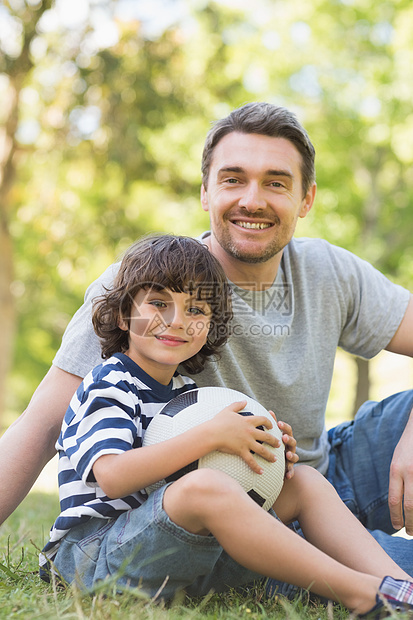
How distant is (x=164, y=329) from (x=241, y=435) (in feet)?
1.93

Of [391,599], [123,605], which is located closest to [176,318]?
[123,605]

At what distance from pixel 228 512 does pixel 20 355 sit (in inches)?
685

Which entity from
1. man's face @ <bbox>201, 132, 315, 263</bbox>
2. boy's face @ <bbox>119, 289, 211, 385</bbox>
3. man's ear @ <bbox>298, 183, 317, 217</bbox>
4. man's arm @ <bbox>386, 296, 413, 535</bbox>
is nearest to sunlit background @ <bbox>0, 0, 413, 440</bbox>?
man's ear @ <bbox>298, 183, 317, 217</bbox>

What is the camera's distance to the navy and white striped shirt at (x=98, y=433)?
224 cm

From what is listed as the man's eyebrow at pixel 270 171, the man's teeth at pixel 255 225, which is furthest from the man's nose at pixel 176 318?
the man's eyebrow at pixel 270 171

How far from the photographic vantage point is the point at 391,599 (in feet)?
6.65

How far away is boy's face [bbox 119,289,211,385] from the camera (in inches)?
104

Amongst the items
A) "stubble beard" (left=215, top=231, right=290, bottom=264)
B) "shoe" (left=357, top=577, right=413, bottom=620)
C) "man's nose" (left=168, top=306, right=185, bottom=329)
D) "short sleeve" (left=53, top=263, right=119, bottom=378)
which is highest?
"stubble beard" (left=215, top=231, right=290, bottom=264)

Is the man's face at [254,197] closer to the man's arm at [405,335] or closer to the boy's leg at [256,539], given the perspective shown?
the man's arm at [405,335]

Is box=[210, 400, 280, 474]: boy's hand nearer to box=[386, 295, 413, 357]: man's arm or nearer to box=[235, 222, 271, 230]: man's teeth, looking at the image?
box=[235, 222, 271, 230]: man's teeth

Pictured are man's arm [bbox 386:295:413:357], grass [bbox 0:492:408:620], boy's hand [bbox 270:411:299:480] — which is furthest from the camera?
man's arm [bbox 386:295:413:357]

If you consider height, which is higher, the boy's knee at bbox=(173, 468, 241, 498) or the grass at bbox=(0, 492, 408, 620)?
the boy's knee at bbox=(173, 468, 241, 498)

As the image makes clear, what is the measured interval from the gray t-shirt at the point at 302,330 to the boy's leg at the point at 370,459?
12cm

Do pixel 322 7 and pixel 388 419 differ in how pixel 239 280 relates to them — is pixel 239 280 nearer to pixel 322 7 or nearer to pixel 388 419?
pixel 388 419
